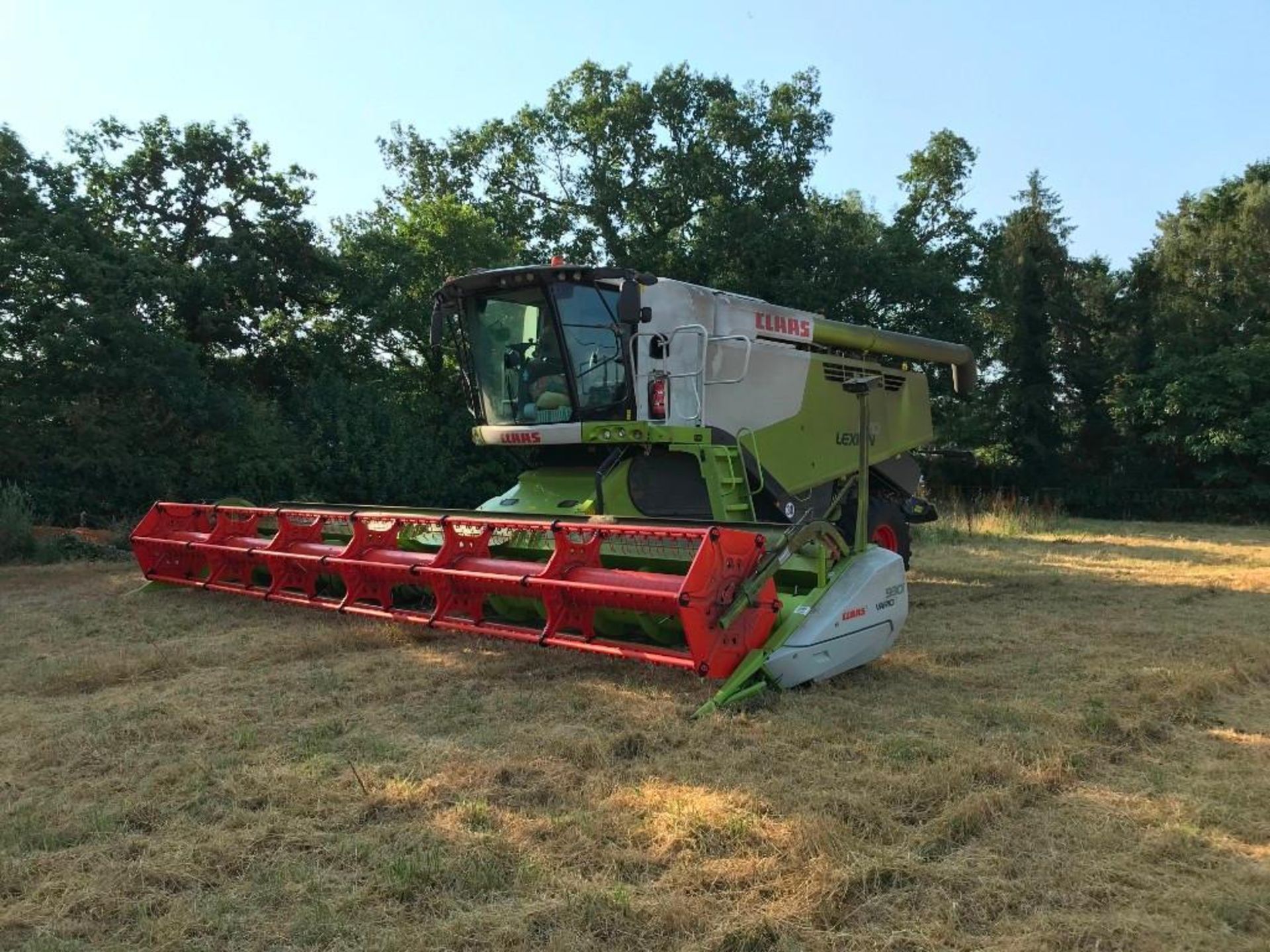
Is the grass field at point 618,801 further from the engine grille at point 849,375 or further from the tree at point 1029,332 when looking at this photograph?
the tree at point 1029,332

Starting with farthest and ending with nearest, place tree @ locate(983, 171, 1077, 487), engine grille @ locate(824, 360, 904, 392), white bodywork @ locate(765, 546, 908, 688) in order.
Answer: tree @ locate(983, 171, 1077, 487), engine grille @ locate(824, 360, 904, 392), white bodywork @ locate(765, 546, 908, 688)

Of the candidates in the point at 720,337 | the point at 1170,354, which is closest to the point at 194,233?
the point at 720,337

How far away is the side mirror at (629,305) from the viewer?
6074mm

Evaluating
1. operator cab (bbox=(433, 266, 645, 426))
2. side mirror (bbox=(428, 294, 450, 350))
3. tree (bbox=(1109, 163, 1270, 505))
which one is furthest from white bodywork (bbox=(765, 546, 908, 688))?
tree (bbox=(1109, 163, 1270, 505))

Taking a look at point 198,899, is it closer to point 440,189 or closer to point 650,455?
point 650,455

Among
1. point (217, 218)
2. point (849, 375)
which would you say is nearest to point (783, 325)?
point (849, 375)

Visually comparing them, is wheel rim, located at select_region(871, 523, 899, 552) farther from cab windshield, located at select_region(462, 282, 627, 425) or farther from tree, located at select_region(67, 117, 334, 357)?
tree, located at select_region(67, 117, 334, 357)

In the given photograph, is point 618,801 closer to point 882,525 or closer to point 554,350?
point 554,350

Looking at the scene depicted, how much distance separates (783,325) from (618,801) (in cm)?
546

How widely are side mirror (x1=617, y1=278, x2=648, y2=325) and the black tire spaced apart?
11.1ft

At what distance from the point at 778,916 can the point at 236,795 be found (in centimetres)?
196

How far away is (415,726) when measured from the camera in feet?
12.9

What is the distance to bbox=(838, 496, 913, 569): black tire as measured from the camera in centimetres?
838

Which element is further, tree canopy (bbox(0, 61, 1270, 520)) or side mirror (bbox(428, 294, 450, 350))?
tree canopy (bbox(0, 61, 1270, 520))
